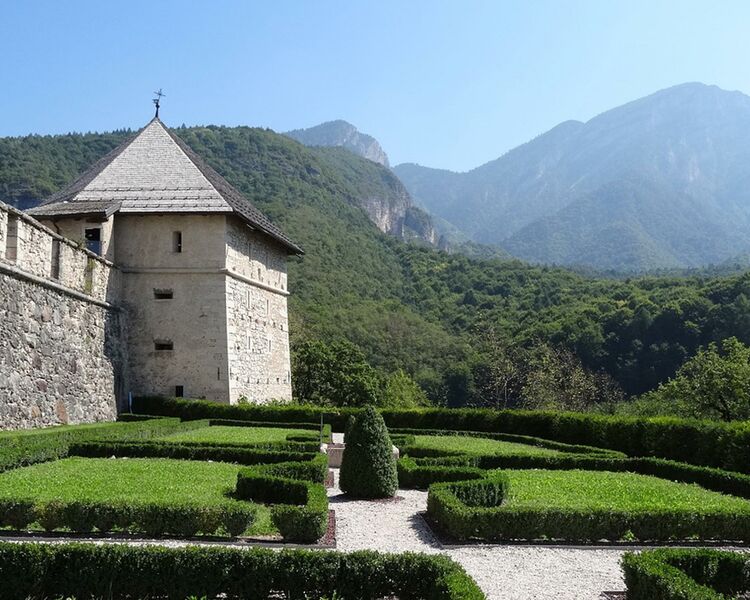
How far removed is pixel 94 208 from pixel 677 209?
174 meters

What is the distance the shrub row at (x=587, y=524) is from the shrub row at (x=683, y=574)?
239 cm

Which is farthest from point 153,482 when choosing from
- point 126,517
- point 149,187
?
point 149,187

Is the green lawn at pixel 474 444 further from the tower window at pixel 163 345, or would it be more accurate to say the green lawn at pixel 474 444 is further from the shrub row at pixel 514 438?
the tower window at pixel 163 345

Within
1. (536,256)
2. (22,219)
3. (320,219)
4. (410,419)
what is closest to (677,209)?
(536,256)

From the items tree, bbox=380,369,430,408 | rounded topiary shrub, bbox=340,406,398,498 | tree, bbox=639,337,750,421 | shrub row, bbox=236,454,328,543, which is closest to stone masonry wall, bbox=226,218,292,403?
tree, bbox=380,369,430,408

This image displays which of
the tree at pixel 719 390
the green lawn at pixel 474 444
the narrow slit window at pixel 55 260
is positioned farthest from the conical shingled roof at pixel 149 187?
the tree at pixel 719 390

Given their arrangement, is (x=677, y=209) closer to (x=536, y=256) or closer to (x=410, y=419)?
(x=536, y=256)

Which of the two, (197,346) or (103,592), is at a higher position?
(197,346)

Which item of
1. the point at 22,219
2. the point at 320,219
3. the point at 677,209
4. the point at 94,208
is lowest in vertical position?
the point at 22,219

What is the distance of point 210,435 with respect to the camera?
67.8 ft

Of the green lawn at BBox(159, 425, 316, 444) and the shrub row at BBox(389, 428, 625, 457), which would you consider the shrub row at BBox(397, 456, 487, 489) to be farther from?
the shrub row at BBox(389, 428, 625, 457)

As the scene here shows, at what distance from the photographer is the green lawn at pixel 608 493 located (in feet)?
38.1

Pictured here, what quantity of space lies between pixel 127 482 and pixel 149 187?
Answer: 18.0m

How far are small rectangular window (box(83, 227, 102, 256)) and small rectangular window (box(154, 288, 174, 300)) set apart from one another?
101 inches
